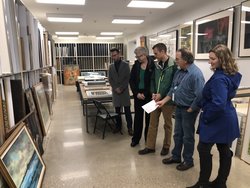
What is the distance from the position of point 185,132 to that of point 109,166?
1.05 m

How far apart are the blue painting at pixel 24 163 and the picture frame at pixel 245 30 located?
3536mm

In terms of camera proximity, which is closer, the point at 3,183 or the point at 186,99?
the point at 3,183

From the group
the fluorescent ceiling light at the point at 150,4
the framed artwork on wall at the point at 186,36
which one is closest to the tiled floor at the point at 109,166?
the framed artwork on wall at the point at 186,36

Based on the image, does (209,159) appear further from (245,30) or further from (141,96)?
(245,30)

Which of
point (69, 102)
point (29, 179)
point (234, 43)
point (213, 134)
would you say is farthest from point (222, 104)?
point (69, 102)

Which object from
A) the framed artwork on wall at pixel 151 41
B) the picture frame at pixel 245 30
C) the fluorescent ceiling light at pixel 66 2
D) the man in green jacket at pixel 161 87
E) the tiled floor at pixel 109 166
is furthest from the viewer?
the framed artwork on wall at pixel 151 41

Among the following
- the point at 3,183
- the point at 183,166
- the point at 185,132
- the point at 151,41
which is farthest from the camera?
the point at 151,41

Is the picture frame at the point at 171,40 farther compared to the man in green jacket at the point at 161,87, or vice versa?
the picture frame at the point at 171,40

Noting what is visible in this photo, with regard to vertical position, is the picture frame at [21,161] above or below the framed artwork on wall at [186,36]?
below

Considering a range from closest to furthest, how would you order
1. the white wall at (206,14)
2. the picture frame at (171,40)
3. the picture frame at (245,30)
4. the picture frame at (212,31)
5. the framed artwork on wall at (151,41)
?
the picture frame at (245,30) < the white wall at (206,14) < the picture frame at (212,31) < the picture frame at (171,40) < the framed artwork on wall at (151,41)

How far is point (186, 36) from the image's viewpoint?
5430 mm

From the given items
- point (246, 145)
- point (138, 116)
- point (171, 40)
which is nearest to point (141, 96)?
point (138, 116)

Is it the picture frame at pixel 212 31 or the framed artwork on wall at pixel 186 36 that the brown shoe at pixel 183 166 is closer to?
the picture frame at pixel 212 31

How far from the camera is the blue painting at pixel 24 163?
169cm
